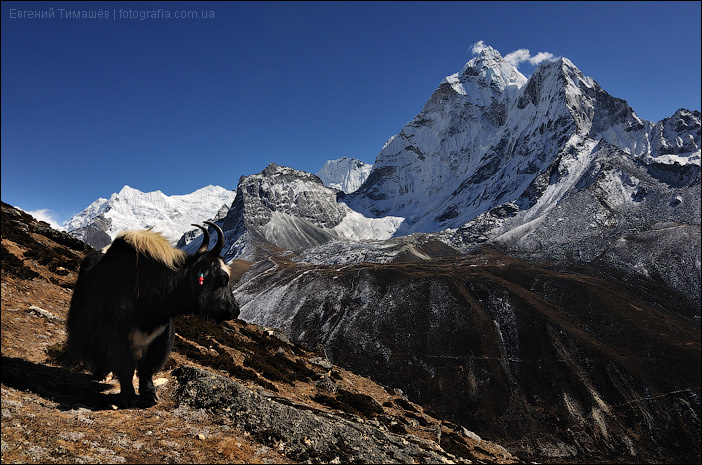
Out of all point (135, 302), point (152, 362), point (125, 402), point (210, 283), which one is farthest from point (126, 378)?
point (210, 283)

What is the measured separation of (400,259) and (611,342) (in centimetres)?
9544

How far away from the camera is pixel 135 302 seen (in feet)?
22.0

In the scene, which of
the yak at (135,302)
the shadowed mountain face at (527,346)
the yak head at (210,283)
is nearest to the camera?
the yak at (135,302)

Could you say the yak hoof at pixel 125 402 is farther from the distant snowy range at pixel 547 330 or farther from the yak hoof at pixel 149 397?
the distant snowy range at pixel 547 330

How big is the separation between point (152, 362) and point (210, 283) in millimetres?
1877

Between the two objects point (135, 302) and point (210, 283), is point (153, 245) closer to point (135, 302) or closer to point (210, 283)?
point (135, 302)

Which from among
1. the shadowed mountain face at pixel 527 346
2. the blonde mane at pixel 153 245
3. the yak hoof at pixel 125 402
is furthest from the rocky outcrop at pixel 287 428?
the shadowed mountain face at pixel 527 346

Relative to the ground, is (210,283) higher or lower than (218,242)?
lower

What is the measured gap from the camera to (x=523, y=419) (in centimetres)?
6194

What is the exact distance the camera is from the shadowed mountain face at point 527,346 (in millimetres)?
60250

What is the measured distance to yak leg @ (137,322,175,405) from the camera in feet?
23.4

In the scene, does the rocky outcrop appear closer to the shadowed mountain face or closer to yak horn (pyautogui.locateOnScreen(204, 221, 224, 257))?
yak horn (pyautogui.locateOnScreen(204, 221, 224, 257))

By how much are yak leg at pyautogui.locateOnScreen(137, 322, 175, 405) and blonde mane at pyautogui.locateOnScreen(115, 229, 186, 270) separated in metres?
1.37

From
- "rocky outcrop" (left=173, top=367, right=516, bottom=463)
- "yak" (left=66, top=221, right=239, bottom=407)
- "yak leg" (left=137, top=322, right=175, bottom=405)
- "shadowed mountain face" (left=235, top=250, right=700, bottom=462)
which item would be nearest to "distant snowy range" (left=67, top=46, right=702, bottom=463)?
"shadowed mountain face" (left=235, top=250, right=700, bottom=462)
